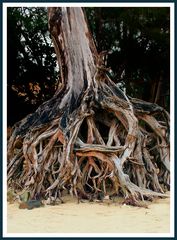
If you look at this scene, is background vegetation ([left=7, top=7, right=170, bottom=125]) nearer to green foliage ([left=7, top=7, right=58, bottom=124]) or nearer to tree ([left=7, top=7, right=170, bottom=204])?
green foliage ([left=7, top=7, right=58, bottom=124])

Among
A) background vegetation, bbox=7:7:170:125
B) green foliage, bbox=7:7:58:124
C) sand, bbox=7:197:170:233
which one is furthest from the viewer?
green foliage, bbox=7:7:58:124

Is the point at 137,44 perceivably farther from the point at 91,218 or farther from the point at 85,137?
the point at 91,218

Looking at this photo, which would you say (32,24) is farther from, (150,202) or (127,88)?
(150,202)

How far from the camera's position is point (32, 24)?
11.6m

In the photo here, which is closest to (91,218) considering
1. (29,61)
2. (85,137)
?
(85,137)

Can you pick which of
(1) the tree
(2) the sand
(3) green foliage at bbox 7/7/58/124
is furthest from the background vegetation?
(2) the sand

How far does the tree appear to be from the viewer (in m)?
7.41

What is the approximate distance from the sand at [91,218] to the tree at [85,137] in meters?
0.36

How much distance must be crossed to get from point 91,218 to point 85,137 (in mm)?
2644

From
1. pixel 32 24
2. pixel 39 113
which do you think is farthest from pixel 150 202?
pixel 32 24

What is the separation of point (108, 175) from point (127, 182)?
36 cm

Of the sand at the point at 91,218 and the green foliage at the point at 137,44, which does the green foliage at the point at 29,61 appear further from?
the sand at the point at 91,218

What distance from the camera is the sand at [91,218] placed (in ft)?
17.9

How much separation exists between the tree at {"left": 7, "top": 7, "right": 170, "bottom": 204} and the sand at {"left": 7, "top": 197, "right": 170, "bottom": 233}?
0.36m
